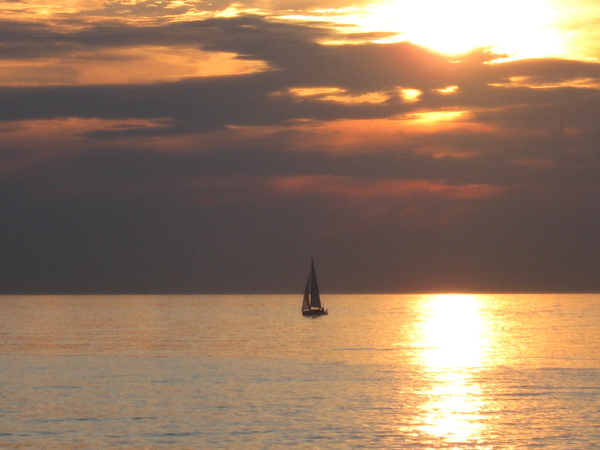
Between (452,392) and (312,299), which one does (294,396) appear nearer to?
(452,392)

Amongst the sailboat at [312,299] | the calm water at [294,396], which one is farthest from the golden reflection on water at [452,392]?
the sailboat at [312,299]

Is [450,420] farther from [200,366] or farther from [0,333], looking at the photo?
[0,333]

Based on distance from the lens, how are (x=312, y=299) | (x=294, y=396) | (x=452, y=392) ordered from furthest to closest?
(x=312, y=299) → (x=452, y=392) → (x=294, y=396)

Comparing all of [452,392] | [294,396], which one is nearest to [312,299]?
[452,392]

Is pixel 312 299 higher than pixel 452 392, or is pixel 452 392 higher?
pixel 312 299

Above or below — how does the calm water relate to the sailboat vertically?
below

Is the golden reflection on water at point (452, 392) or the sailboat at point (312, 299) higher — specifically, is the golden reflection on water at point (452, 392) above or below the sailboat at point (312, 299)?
below

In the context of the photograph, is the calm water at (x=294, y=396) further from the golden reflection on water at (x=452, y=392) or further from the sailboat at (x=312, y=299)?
the sailboat at (x=312, y=299)

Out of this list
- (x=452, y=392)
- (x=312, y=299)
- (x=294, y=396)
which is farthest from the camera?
(x=312, y=299)

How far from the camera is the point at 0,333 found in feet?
443

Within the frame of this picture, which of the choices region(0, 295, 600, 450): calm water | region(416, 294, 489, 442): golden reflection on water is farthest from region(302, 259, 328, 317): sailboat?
region(0, 295, 600, 450): calm water

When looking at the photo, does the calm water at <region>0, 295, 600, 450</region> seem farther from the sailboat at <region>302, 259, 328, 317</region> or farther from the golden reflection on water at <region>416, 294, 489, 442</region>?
the sailboat at <region>302, 259, 328, 317</region>

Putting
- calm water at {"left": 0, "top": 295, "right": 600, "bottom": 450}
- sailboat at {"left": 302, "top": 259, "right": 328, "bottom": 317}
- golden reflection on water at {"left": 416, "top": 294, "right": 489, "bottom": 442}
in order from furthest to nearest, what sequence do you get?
sailboat at {"left": 302, "top": 259, "right": 328, "bottom": 317} < golden reflection on water at {"left": 416, "top": 294, "right": 489, "bottom": 442} < calm water at {"left": 0, "top": 295, "right": 600, "bottom": 450}

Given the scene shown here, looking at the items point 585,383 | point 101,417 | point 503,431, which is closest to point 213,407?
point 101,417
